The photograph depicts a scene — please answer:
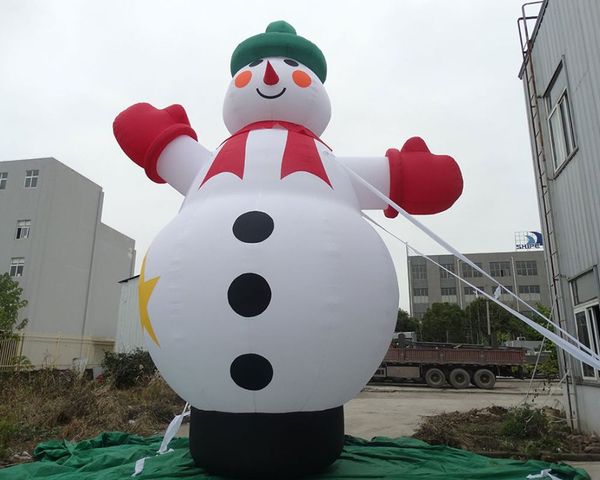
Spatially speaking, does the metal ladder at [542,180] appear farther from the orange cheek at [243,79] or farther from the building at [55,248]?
the building at [55,248]

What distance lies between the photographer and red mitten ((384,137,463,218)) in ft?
15.9

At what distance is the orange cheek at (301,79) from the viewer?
4785 mm

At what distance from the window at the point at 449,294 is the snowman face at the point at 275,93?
54796mm

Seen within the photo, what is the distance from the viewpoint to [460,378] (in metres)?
17.9

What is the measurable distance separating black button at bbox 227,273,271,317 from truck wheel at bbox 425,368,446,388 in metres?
16.0

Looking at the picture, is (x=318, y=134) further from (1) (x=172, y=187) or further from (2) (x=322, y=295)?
(2) (x=322, y=295)

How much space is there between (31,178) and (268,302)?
2483 centimetres

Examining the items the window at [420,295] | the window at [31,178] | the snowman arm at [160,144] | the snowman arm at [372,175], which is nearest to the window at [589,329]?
the snowman arm at [372,175]

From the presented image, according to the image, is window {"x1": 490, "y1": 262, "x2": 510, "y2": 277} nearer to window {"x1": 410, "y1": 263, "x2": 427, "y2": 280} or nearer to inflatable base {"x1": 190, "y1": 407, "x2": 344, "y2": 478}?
window {"x1": 410, "y1": 263, "x2": 427, "y2": 280}

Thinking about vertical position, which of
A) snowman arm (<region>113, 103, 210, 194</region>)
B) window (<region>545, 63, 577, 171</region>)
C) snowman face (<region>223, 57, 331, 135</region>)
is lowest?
snowman arm (<region>113, 103, 210, 194</region>)

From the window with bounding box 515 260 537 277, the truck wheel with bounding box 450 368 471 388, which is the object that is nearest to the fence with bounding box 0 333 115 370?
the truck wheel with bounding box 450 368 471 388

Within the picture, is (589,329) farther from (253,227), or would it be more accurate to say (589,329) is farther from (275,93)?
(253,227)

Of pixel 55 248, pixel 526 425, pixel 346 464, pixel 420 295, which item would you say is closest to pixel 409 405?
pixel 526 425

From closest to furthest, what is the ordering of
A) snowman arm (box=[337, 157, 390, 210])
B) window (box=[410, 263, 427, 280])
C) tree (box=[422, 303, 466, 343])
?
snowman arm (box=[337, 157, 390, 210]) → tree (box=[422, 303, 466, 343]) → window (box=[410, 263, 427, 280])
